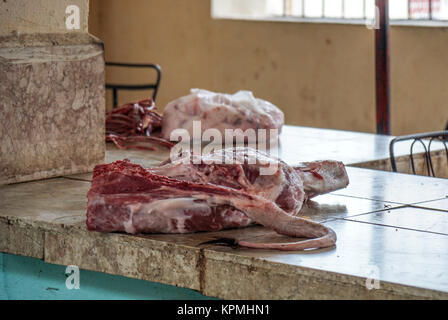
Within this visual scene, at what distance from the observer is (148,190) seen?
2.80 meters

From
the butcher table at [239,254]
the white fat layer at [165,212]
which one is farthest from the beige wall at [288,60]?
the white fat layer at [165,212]

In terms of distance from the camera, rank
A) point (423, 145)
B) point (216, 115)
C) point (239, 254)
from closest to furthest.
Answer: point (239, 254) < point (423, 145) < point (216, 115)

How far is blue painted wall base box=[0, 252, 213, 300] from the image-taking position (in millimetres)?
2789

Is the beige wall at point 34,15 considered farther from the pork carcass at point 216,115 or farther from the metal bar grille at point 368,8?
the metal bar grille at point 368,8

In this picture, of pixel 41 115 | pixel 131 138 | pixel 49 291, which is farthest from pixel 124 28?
pixel 49 291

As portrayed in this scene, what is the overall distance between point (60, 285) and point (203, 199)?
24.5 inches

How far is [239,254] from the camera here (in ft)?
8.22

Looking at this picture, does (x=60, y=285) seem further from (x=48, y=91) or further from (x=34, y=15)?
(x=34, y=15)

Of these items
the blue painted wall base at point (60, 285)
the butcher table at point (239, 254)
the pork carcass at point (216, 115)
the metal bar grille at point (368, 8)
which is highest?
the metal bar grille at point (368, 8)

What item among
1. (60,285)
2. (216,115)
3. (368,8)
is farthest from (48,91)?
(368,8)

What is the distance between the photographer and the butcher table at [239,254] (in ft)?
7.72
